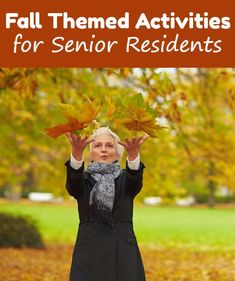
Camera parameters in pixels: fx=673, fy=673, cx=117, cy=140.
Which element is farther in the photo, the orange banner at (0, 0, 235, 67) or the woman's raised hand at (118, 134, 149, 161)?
the orange banner at (0, 0, 235, 67)

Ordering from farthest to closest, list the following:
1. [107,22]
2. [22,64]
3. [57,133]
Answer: [22,64]
[107,22]
[57,133]

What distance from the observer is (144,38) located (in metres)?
6.36

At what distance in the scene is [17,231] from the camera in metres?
14.1

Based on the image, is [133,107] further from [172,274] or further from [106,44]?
[172,274]

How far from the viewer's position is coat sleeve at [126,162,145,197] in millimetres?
4750

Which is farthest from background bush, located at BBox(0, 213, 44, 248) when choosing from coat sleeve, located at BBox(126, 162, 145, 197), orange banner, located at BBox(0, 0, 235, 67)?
coat sleeve, located at BBox(126, 162, 145, 197)

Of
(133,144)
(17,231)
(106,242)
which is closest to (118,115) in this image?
(133,144)

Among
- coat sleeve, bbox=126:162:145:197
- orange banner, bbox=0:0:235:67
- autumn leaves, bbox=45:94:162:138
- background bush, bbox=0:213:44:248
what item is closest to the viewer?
autumn leaves, bbox=45:94:162:138

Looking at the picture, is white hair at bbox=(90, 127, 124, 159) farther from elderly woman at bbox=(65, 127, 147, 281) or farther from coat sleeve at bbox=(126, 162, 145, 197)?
coat sleeve at bbox=(126, 162, 145, 197)

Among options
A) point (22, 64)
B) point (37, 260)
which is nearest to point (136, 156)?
point (22, 64)

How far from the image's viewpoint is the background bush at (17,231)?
13922 millimetres

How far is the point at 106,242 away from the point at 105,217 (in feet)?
0.62

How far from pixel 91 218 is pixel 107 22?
2.25 m

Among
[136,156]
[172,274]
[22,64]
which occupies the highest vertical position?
[22,64]
